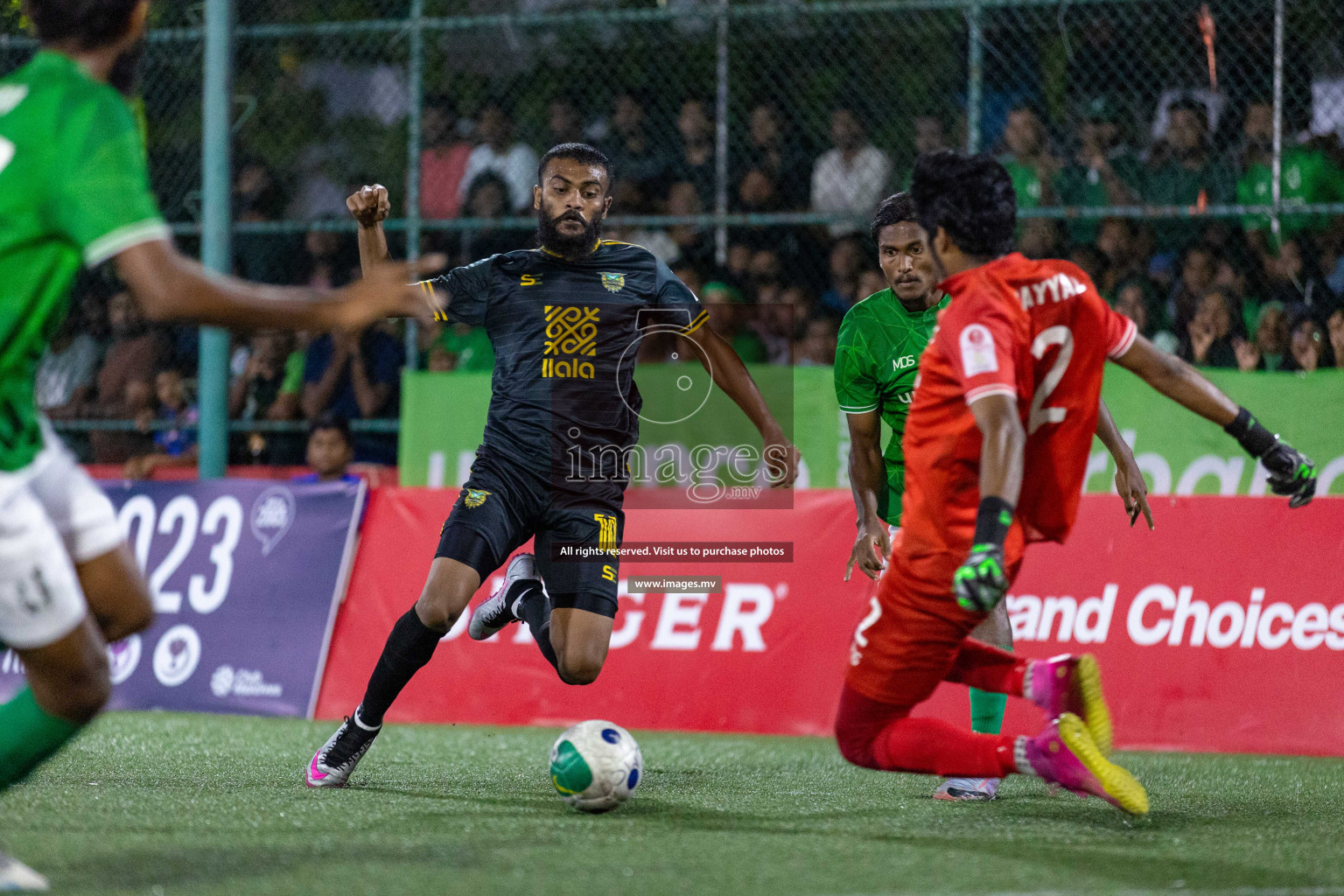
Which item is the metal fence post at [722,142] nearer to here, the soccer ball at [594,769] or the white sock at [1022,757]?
the soccer ball at [594,769]

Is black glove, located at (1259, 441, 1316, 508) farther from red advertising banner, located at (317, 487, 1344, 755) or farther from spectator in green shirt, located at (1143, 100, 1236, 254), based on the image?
spectator in green shirt, located at (1143, 100, 1236, 254)

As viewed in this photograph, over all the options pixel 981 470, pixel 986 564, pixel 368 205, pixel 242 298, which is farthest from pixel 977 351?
pixel 368 205

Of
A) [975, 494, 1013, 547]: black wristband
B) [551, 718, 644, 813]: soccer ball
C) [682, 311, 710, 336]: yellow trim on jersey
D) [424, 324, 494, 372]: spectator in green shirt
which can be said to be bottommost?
[551, 718, 644, 813]: soccer ball

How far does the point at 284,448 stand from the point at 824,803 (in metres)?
6.21

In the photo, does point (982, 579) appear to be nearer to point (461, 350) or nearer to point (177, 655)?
point (177, 655)

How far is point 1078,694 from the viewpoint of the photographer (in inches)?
174

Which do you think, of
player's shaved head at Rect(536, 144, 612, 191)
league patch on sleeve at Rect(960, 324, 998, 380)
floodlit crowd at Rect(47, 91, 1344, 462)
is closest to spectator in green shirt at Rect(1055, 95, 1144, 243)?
floodlit crowd at Rect(47, 91, 1344, 462)

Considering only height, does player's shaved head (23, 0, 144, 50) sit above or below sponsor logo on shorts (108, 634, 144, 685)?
above

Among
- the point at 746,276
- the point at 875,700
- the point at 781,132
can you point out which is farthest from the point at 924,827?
the point at 781,132

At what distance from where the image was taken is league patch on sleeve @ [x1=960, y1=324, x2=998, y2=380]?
411cm

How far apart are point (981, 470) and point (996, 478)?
0.09m

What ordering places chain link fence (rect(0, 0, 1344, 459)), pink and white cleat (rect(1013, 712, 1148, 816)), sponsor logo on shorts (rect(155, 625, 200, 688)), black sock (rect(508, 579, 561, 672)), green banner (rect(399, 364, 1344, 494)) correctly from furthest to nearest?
chain link fence (rect(0, 0, 1344, 459)) → sponsor logo on shorts (rect(155, 625, 200, 688)) → green banner (rect(399, 364, 1344, 494)) → black sock (rect(508, 579, 561, 672)) → pink and white cleat (rect(1013, 712, 1148, 816))

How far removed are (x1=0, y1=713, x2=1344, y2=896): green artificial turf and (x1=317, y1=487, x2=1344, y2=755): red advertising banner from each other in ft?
1.96

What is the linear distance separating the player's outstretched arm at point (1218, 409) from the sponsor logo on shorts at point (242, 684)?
5484 millimetres
